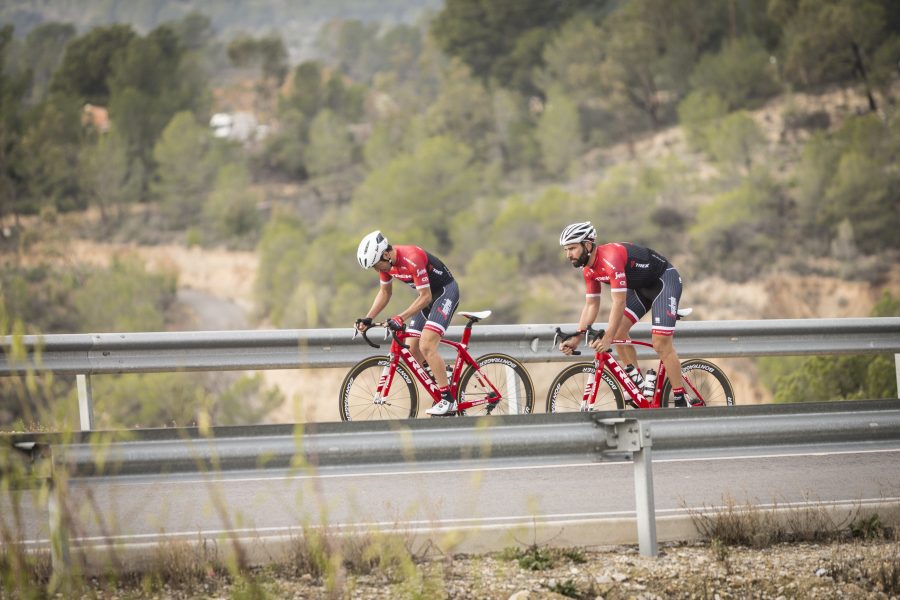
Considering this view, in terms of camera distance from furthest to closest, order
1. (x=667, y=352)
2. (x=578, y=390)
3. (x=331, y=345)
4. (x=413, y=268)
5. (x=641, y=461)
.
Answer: (x=331, y=345)
(x=578, y=390)
(x=413, y=268)
(x=667, y=352)
(x=641, y=461)

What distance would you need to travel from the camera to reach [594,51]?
69875 millimetres

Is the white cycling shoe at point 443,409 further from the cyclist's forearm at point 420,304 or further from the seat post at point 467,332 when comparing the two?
the cyclist's forearm at point 420,304

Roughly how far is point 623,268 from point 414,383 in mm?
2090

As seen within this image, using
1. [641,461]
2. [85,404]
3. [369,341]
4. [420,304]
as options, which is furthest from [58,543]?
[369,341]

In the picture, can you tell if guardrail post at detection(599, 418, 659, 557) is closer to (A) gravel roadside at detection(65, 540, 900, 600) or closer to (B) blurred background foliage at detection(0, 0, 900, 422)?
(A) gravel roadside at detection(65, 540, 900, 600)

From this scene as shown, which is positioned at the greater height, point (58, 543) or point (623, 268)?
point (623, 268)

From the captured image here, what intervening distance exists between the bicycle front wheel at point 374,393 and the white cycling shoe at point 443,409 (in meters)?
0.21

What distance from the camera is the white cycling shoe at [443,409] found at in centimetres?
942

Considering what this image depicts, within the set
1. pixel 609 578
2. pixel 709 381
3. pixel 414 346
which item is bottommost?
pixel 609 578

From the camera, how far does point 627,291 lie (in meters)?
9.62

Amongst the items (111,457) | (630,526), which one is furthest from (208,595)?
(630,526)

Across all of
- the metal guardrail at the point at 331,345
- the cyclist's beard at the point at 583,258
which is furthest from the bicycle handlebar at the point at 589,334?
the cyclist's beard at the point at 583,258

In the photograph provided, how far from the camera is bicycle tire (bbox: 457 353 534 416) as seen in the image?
9.80 m

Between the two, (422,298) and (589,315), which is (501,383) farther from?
(589,315)
